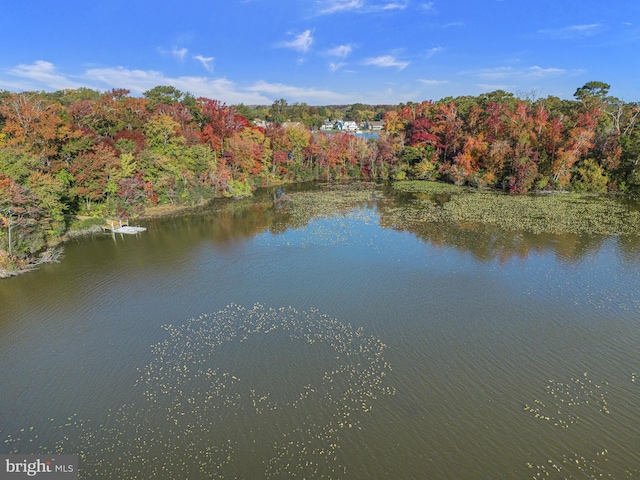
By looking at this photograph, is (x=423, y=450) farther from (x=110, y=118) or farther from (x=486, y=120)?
(x=486, y=120)

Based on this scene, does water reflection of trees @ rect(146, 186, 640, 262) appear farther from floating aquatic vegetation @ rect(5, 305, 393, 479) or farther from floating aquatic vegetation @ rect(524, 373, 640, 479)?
floating aquatic vegetation @ rect(5, 305, 393, 479)

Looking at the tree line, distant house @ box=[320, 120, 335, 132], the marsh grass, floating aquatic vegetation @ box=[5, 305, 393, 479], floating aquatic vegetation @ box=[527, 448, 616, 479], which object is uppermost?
distant house @ box=[320, 120, 335, 132]

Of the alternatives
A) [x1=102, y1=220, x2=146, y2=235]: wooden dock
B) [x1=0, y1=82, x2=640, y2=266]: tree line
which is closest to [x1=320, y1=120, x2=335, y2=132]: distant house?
[x1=0, y1=82, x2=640, y2=266]: tree line

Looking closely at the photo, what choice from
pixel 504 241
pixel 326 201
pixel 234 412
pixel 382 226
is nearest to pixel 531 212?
pixel 504 241

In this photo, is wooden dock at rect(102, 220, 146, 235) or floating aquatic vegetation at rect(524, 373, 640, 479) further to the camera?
wooden dock at rect(102, 220, 146, 235)

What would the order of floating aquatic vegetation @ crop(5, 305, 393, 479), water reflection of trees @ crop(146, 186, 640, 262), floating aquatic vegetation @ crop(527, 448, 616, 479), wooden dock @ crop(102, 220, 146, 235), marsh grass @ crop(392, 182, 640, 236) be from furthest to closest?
wooden dock @ crop(102, 220, 146, 235) → marsh grass @ crop(392, 182, 640, 236) → water reflection of trees @ crop(146, 186, 640, 262) → floating aquatic vegetation @ crop(5, 305, 393, 479) → floating aquatic vegetation @ crop(527, 448, 616, 479)

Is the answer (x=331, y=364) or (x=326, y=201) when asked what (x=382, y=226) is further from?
(x=331, y=364)

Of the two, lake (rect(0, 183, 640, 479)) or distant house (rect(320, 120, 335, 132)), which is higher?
distant house (rect(320, 120, 335, 132))
